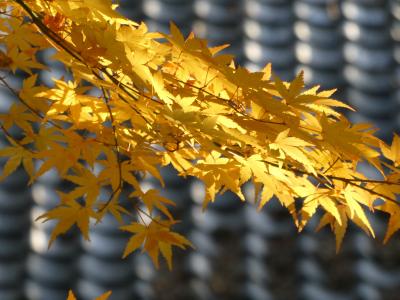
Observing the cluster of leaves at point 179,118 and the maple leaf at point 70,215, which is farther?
the maple leaf at point 70,215

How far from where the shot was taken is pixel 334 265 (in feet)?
9.55

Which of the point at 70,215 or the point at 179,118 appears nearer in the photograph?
the point at 179,118

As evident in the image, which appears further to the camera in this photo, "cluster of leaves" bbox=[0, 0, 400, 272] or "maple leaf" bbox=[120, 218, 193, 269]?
"maple leaf" bbox=[120, 218, 193, 269]

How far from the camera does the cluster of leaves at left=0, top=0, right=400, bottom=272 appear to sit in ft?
2.87

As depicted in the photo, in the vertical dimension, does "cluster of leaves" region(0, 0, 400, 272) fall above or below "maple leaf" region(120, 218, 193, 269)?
above

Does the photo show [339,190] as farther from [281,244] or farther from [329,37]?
[329,37]

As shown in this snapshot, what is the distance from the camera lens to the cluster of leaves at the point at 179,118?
0.88 meters

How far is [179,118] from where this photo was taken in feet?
2.66

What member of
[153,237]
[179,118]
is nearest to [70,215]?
[153,237]

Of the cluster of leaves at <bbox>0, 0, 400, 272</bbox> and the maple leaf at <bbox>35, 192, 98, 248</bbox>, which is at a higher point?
the cluster of leaves at <bbox>0, 0, 400, 272</bbox>

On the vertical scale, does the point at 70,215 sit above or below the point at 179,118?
below

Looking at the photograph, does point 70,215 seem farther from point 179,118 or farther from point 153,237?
point 179,118

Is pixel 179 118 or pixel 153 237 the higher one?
pixel 179 118

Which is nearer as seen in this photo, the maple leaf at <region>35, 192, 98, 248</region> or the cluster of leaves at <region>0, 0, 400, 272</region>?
the cluster of leaves at <region>0, 0, 400, 272</region>
